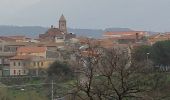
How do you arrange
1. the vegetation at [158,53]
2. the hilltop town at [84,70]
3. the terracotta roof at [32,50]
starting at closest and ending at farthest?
the hilltop town at [84,70]
the vegetation at [158,53]
the terracotta roof at [32,50]

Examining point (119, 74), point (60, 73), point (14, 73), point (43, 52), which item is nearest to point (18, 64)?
point (14, 73)

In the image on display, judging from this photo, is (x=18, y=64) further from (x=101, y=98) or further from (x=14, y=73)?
(x=101, y=98)

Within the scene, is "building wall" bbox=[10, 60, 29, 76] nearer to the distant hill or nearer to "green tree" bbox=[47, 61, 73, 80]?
"green tree" bbox=[47, 61, 73, 80]

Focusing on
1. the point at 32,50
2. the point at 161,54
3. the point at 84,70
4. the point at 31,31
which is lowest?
the point at 31,31

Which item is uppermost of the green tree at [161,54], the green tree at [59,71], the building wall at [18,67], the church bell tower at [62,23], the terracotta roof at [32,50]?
the church bell tower at [62,23]

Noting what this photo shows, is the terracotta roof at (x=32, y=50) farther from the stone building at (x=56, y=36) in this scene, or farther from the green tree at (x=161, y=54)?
the stone building at (x=56, y=36)

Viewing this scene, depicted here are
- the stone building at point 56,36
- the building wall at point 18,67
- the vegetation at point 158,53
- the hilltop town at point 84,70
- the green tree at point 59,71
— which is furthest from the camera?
the stone building at point 56,36

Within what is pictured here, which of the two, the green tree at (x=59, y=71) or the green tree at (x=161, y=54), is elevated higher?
the green tree at (x=161, y=54)

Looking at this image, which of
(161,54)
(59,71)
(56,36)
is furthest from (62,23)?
(161,54)

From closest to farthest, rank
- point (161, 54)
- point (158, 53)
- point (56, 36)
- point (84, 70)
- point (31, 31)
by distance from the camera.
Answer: point (84, 70) → point (161, 54) → point (158, 53) → point (56, 36) → point (31, 31)

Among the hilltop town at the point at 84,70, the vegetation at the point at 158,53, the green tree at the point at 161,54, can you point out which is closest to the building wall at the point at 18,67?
the hilltop town at the point at 84,70

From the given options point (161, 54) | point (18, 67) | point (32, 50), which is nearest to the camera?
point (161, 54)

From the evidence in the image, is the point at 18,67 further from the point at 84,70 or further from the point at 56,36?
the point at 84,70

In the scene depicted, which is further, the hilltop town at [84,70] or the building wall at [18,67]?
the building wall at [18,67]
